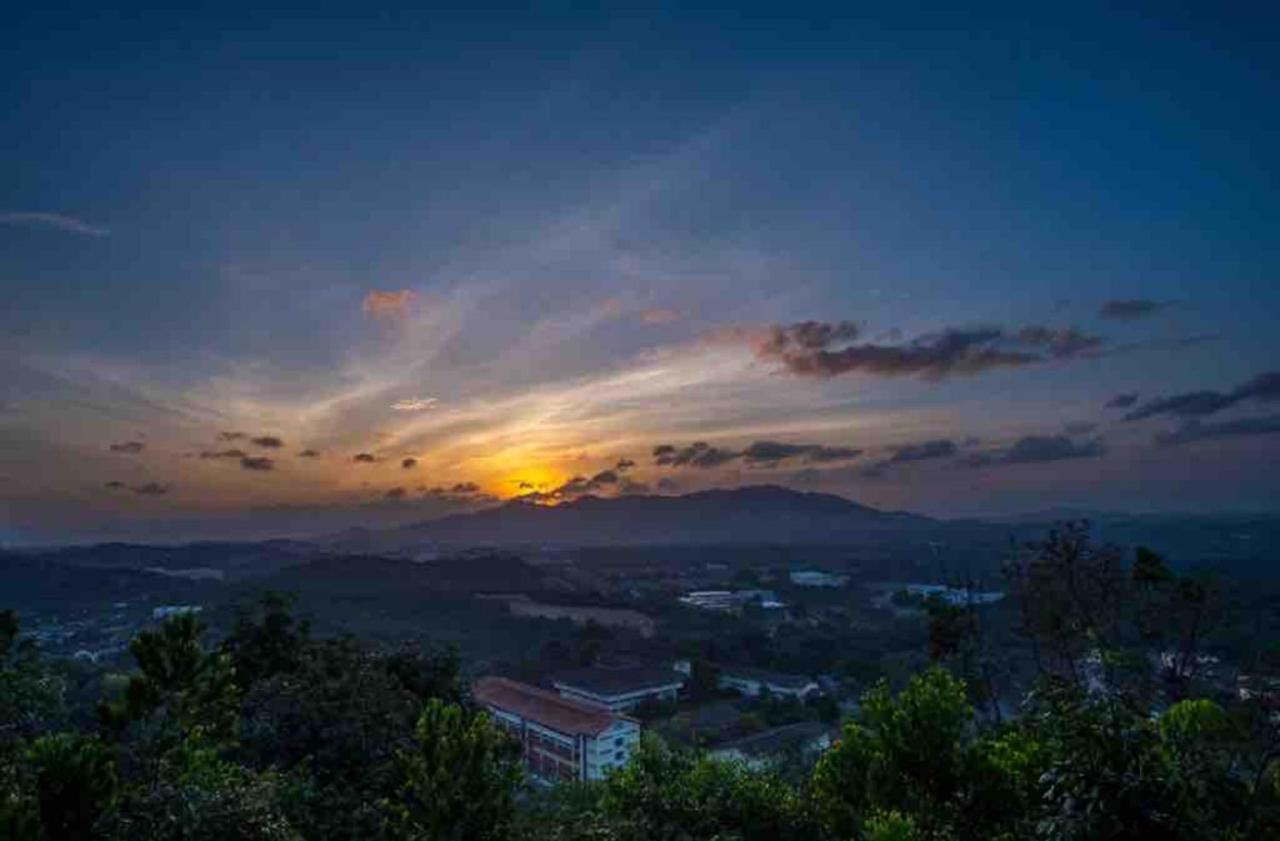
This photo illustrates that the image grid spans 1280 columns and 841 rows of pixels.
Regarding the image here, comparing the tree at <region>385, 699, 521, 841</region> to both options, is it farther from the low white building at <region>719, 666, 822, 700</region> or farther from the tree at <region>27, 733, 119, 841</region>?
the low white building at <region>719, 666, 822, 700</region>

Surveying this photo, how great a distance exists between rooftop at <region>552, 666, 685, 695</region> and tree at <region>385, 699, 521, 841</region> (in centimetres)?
3795

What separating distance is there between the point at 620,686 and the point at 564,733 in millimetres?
11967

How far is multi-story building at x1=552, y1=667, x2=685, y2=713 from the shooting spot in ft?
158

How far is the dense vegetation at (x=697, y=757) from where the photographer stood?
7359mm

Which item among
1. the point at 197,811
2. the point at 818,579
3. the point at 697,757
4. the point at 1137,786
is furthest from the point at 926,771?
the point at 818,579

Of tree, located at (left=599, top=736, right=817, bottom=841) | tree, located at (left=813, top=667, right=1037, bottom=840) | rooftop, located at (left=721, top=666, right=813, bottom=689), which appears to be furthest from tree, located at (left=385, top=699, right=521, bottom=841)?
rooftop, located at (left=721, top=666, right=813, bottom=689)

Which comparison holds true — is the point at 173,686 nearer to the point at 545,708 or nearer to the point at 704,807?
the point at 704,807

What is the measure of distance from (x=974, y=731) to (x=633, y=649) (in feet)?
170

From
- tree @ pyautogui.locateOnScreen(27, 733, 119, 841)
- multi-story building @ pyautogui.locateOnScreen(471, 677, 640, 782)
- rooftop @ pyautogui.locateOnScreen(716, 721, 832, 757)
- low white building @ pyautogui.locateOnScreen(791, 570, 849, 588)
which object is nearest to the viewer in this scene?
tree @ pyautogui.locateOnScreen(27, 733, 119, 841)

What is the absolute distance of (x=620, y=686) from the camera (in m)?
49.9

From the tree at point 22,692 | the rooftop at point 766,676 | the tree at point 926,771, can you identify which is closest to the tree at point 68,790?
the tree at point 22,692

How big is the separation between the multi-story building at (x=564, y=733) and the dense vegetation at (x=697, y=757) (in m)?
16.5

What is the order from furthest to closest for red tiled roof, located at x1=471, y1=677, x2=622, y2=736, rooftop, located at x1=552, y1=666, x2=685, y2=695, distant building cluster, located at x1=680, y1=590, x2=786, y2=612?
distant building cluster, located at x1=680, y1=590, x2=786, y2=612
rooftop, located at x1=552, y1=666, x2=685, y2=695
red tiled roof, located at x1=471, y1=677, x2=622, y2=736

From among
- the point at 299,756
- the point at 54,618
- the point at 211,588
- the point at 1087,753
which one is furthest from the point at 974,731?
the point at 211,588
